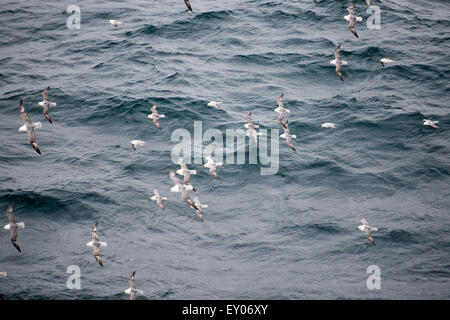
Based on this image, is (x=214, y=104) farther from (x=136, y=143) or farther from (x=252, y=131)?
(x=136, y=143)

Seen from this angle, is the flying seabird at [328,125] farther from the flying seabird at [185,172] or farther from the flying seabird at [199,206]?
the flying seabird at [199,206]

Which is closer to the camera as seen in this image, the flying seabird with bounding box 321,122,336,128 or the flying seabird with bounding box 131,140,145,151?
the flying seabird with bounding box 131,140,145,151

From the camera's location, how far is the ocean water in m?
23.2

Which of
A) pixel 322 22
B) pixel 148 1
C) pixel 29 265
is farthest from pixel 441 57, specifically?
pixel 29 265

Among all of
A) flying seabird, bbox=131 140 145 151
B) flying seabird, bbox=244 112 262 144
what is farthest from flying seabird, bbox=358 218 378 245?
flying seabird, bbox=131 140 145 151

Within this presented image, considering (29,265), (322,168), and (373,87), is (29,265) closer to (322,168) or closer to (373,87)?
(322,168)

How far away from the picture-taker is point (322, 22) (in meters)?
39.4

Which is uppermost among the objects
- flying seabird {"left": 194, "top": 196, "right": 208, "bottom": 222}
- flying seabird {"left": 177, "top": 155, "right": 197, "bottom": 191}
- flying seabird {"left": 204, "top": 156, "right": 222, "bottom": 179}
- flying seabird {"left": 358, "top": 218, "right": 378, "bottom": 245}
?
flying seabird {"left": 204, "top": 156, "right": 222, "bottom": 179}

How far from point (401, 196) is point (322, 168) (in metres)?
3.59

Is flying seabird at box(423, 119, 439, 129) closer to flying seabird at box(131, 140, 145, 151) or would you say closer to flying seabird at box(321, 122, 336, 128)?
flying seabird at box(321, 122, 336, 128)

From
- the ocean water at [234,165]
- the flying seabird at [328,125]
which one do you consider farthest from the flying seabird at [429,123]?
the flying seabird at [328,125]

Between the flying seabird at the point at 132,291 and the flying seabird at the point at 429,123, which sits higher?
the flying seabird at the point at 429,123

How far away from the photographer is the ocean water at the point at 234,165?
76.1 feet

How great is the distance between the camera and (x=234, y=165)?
1117 inches
